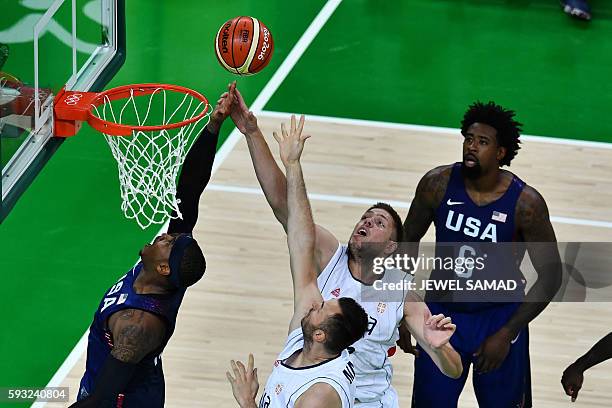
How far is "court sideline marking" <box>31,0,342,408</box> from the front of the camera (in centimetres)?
788

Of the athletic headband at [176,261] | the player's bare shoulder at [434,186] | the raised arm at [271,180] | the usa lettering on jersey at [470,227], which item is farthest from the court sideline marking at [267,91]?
the usa lettering on jersey at [470,227]

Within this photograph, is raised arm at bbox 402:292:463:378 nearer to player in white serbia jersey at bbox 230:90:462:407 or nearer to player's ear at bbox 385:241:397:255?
player in white serbia jersey at bbox 230:90:462:407

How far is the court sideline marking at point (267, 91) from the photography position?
25.8 ft

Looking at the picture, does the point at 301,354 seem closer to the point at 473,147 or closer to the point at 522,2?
the point at 473,147

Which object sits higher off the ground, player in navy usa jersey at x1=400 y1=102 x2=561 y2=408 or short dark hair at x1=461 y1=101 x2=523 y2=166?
short dark hair at x1=461 y1=101 x2=523 y2=166

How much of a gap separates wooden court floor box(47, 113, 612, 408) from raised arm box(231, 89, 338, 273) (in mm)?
1701

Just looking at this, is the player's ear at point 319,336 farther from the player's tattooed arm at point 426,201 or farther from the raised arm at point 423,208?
the player's tattooed arm at point 426,201

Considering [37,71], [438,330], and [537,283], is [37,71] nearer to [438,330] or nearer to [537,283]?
[438,330]

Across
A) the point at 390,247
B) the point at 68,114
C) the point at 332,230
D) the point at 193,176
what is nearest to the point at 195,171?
the point at 193,176

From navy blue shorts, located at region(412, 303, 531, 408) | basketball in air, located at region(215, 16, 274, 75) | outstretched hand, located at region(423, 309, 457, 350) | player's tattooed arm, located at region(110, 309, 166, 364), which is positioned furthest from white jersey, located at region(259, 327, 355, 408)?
basketball in air, located at region(215, 16, 274, 75)

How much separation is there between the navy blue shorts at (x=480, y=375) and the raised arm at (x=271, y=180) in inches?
34.2

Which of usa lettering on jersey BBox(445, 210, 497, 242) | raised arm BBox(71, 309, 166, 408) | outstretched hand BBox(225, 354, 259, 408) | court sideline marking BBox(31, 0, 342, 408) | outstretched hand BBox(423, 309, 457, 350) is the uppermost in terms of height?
outstretched hand BBox(423, 309, 457, 350)

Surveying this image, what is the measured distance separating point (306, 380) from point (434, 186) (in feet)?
6.12

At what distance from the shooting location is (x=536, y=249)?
6738 millimetres
